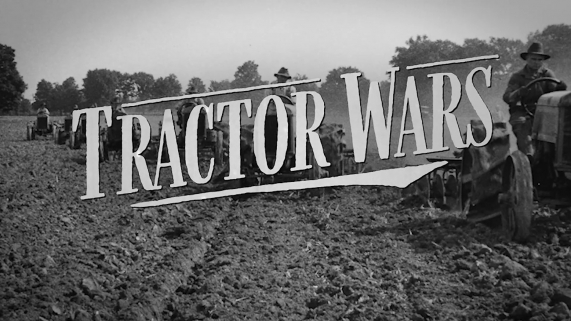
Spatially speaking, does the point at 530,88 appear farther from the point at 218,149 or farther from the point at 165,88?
the point at 165,88

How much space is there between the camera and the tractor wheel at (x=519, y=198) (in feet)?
18.1

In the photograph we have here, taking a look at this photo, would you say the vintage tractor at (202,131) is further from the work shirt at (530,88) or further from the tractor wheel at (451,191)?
the work shirt at (530,88)

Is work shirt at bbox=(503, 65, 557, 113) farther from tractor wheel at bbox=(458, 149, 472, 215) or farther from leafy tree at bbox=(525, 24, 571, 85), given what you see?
leafy tree at bbox=(525, 24, 571, 85)

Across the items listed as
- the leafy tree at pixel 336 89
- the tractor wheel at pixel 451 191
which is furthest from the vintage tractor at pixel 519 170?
the leafy tree at pixel 336 89

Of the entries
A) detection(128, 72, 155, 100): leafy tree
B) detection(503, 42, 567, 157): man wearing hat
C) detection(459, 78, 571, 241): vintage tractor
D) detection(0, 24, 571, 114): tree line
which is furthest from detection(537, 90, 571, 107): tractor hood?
detection(128, 72, 155, 100): leafy tree

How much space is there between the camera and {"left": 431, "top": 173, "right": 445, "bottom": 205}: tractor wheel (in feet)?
27.9

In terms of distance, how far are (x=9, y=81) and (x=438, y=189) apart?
6862mm

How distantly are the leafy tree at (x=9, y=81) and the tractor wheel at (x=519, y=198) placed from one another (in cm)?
578

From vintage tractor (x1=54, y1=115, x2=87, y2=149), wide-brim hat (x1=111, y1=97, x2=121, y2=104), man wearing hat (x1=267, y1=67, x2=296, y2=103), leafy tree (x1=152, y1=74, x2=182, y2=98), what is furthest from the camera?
vintage tractor (x1=54, y1=115, x2=87, y2=149)

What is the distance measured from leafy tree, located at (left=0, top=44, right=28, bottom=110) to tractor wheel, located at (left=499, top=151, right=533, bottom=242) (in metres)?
5.78

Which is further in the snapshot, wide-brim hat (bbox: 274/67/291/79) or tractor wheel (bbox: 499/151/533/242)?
wide-brim hat (bbox: 274/67/291/79)

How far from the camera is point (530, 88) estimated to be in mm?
6902

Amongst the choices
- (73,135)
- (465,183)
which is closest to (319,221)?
(465,183)

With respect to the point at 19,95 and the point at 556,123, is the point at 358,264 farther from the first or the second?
the point at 19,95
